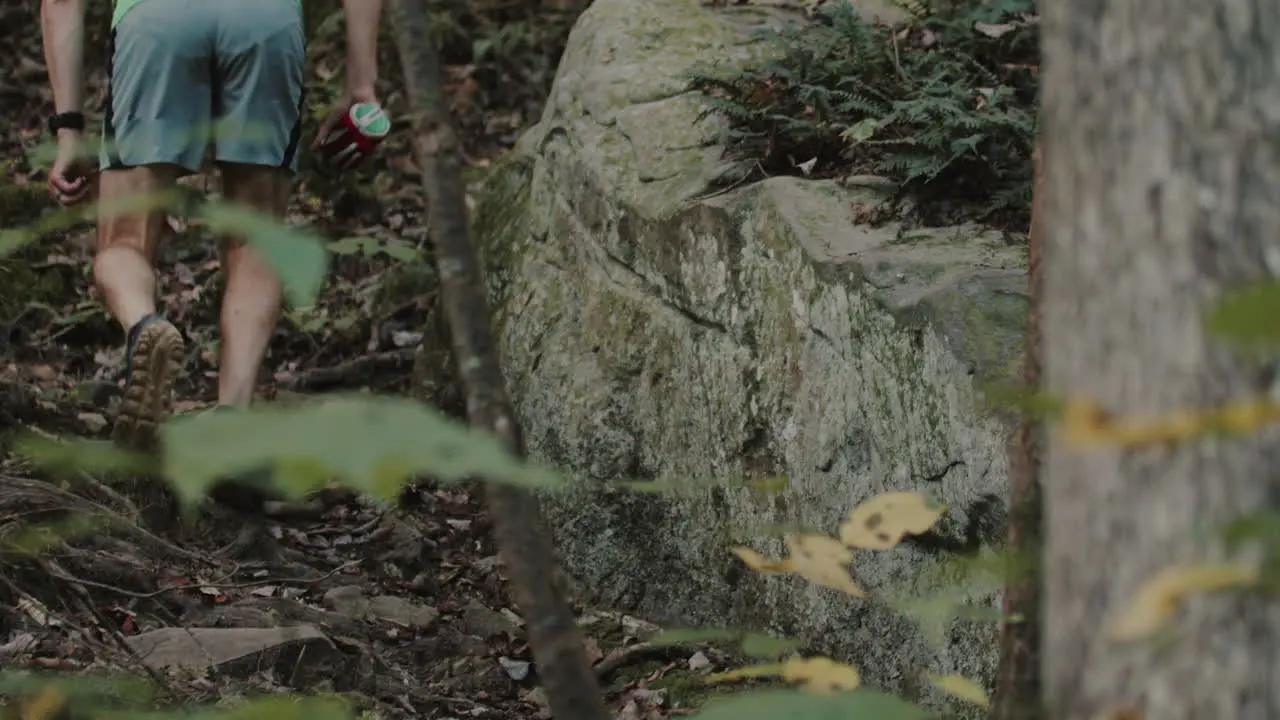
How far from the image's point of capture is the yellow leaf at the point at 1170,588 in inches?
41.0

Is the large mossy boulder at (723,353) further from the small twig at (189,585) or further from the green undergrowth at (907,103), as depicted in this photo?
the small twig at (189,585)

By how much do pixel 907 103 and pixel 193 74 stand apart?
223cm

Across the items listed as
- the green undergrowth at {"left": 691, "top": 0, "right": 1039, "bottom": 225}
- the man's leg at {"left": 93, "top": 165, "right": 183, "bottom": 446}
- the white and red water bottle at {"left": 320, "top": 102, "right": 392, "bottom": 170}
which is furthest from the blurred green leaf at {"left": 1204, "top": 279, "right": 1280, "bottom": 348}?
the white and red water bottle at {"left": 320, "top": 102, "right": 392, "bottom": 170}

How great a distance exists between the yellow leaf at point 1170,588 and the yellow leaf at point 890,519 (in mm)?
854

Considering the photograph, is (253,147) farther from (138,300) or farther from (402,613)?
(402,613)

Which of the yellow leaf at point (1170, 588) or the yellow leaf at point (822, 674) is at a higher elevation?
the yellow leaf at point (1170, 588)

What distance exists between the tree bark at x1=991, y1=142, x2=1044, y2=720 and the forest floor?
52.8 inches

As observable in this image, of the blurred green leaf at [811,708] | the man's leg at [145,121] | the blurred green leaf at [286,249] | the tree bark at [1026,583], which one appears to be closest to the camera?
the blurred green leaf at [286,249]

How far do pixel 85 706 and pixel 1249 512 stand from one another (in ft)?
4.37

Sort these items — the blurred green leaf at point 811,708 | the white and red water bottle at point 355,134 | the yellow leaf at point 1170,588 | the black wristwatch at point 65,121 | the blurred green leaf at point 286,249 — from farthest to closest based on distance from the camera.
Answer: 1. the white and red water bottle at point 355,134
2. the black wristwatch at point 65,121
3. the blurred green leaf at point 811,708
4. the blurred green leaf at point 286,249
5. the yellow leaf at point 1170,588

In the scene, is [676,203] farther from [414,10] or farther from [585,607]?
[414,10]

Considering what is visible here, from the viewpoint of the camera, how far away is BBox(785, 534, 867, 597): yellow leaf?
74.8 inches

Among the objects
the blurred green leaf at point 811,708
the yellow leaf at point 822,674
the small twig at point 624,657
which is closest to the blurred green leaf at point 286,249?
the blurred green leaf at point 811,708

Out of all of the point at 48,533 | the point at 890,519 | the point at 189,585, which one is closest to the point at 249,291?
the point at 189,585
